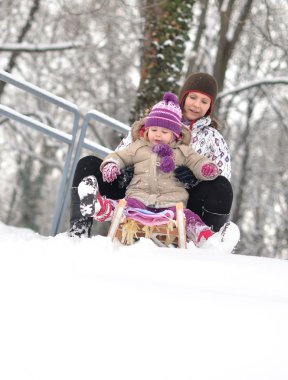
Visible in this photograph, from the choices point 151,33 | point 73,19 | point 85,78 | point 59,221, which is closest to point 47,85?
point 85,78

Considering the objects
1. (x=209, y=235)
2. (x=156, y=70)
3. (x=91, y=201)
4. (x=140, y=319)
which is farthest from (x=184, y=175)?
(x=156, y=70)

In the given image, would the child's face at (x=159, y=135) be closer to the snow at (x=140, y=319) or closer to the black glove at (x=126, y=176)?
the black glove at (x=126, y=176)

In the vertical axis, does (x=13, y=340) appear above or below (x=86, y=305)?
below

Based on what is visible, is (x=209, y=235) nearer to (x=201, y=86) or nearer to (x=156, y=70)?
(x=201, y=86)

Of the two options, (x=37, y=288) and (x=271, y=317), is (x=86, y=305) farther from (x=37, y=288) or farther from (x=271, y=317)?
(x=271, y=317)

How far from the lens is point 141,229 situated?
357 centimetres

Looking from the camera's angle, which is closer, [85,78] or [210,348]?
[210,348]

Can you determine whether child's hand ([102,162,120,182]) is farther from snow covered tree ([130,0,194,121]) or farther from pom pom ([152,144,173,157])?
snow covered tree ([130,0,194,121])

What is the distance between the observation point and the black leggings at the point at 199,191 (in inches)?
149

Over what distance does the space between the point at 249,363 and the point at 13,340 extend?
639 millimetres

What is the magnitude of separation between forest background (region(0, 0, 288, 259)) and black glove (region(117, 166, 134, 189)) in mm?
3829

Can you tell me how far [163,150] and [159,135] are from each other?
139mm

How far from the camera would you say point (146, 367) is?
171cm

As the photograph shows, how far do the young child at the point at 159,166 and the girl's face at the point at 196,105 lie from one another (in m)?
0.34
